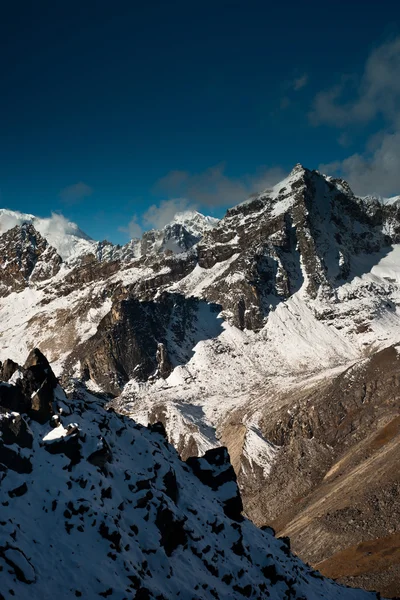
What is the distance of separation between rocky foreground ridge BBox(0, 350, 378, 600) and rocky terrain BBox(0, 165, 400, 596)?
21.7m

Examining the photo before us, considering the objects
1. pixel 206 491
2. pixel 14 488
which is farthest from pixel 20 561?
pixel 206 491

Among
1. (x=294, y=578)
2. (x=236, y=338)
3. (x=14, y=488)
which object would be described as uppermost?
(x=236, y=338)

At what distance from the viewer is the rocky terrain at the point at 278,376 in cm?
6303

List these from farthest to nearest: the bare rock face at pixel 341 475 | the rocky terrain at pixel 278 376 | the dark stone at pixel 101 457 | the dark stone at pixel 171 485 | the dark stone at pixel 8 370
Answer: the rocky terrain at pixel 278 376, the bare rock face at pixel 341 475, the dark stone at pixel 8 370, the dark stone at pixel 171 485, the dark stone at pixel 101 457

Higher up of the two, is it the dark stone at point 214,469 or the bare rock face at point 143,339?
the bare rock face at point 143,339

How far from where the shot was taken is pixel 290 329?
531ft

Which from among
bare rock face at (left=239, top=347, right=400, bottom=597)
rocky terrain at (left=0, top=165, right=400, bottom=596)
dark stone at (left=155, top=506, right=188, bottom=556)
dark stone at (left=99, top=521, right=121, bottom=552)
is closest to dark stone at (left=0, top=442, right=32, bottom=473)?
dark stone at (left=99, top=521, right=121, bottom=552)

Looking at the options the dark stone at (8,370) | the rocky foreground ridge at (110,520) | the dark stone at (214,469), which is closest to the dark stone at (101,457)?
the rocky foreground ridge at (110,520)

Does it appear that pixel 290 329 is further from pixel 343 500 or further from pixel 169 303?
pixel 343 500

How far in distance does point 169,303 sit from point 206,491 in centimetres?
13652

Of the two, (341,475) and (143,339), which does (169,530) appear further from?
(143,339)

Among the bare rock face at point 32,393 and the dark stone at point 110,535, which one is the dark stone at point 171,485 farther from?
the bare rock face at point 32,393

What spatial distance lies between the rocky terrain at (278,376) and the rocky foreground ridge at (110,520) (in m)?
21.7

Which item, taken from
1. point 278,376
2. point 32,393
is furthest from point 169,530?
point 278,376
